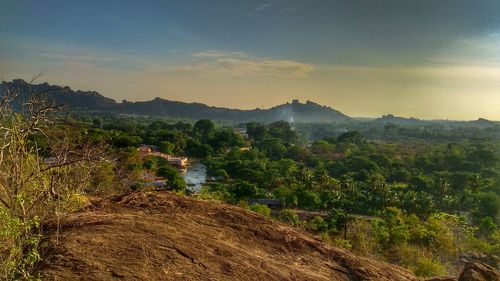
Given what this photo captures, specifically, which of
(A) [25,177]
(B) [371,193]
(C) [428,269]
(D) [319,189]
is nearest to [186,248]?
(A) [25,177]

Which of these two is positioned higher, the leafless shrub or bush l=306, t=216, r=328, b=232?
the leafless shrub

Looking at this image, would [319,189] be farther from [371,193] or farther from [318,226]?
[318,226]

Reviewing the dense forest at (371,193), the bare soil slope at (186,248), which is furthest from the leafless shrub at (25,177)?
the dense forest at (371,193)

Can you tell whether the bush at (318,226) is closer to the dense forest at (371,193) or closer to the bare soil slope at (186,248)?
the dense forest at (371,193)

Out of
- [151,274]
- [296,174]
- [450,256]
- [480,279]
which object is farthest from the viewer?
[296,174]

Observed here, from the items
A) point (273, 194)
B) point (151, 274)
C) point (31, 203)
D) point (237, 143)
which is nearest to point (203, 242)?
point (151, 274)

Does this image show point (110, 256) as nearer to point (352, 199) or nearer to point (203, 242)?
point (203, 242)

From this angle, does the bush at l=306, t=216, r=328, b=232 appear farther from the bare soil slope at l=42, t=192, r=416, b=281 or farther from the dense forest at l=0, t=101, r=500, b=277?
the bare soil slope at l=42, t=192, r=416, b=281

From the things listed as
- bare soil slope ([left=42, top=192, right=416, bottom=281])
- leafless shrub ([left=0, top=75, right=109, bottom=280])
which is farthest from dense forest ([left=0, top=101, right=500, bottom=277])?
bare soil slope ([left=42, top=192, right=416, bottom=281])
